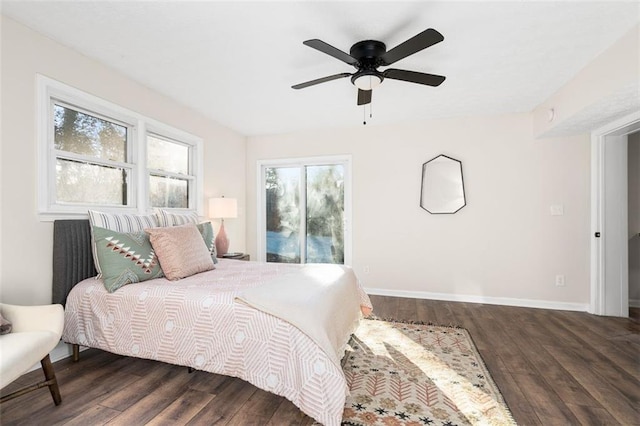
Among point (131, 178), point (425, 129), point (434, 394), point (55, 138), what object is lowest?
point (434, 394)

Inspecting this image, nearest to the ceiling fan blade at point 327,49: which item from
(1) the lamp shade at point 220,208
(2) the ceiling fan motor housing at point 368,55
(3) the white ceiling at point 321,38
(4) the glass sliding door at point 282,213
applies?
(2) the ceiling fan motor housing at point 368,55

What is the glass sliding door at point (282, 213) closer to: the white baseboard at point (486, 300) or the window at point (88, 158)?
the white baseboard at point (486, 300)

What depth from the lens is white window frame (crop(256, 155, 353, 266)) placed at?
4480mm

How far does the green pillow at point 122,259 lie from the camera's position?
2172 mm

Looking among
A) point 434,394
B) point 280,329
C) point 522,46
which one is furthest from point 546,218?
point 280,329

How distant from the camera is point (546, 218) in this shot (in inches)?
146

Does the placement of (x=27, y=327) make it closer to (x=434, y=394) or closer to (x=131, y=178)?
(x=131, y=178)

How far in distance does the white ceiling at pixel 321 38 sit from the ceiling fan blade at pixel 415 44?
0.22 meters

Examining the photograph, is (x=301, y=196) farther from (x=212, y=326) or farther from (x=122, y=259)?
(x=212, y=326)

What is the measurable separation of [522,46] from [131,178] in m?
3.68

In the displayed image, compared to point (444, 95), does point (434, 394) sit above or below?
below

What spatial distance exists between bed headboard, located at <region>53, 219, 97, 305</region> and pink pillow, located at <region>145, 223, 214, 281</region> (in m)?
0.48

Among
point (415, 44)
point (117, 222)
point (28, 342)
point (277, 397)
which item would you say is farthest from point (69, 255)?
point (415, 44)

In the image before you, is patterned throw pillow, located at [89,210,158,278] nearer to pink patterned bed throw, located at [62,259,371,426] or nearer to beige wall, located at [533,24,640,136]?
pink patterned bed throw, located at [62,259,371,426]
